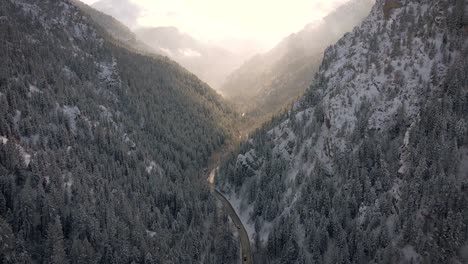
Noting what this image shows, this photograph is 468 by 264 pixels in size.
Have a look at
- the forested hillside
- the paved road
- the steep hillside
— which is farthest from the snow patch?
the steep hillside

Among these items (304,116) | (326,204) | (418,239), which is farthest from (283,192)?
(418,239)

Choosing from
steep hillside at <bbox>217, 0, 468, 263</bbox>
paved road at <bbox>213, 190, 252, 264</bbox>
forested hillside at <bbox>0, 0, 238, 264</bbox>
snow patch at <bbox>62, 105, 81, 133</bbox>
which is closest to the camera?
steep hillside at <bbox>217, 0, 468, 263</bbox>

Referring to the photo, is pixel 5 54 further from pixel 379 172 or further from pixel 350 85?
pixel 379 172

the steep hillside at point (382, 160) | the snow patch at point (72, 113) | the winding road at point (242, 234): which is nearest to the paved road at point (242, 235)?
the winding road at point (242, 234)

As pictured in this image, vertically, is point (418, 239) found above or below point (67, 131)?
below

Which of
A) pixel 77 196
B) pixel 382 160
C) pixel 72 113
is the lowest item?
pixel 382 160

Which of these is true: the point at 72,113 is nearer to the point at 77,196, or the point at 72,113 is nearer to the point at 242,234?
the point at 77,196

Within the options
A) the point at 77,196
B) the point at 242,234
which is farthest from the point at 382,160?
the point at 77,196

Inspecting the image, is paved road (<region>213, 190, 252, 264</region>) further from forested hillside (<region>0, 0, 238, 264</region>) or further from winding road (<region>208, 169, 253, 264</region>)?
forested hillside (<region>0, 0, 238, 264</region>)

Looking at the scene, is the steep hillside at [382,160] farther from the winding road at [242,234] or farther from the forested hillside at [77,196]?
the forested hillside at [77,196]
